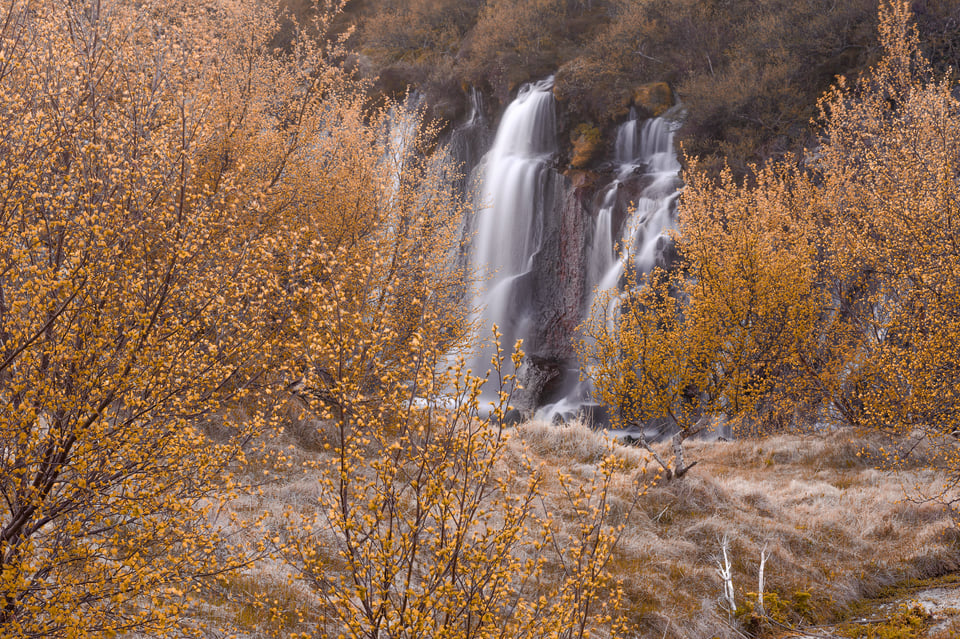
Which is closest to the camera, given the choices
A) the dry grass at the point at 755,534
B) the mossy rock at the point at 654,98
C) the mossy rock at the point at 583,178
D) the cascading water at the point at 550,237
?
the dry grass at the point at 755,534

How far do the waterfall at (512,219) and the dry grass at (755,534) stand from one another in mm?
16020

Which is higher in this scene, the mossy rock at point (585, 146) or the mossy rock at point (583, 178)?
the mossy rock at point (585, 146)

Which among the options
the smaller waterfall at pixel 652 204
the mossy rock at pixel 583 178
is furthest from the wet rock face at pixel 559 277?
the smaller waterfall at pixel 652 204

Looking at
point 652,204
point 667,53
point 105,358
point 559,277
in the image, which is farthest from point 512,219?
point 105,358

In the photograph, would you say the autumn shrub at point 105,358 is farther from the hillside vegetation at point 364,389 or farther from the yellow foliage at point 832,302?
the yellow foliage at point 832,302

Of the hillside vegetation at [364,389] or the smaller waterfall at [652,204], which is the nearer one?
the hillside vegetation at [364,389]

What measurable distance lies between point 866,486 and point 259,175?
16.5m

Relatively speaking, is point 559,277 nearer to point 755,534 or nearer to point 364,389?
point 755,534

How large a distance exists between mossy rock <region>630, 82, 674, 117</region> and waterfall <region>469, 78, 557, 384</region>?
5257 mm

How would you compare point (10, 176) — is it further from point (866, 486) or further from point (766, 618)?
point (866, 486)

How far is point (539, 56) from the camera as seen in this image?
38.5 meters

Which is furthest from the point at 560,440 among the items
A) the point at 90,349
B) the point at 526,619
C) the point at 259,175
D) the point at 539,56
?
the point at 539,56

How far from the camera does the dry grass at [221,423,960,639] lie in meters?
9.98

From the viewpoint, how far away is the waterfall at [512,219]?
104 feet
